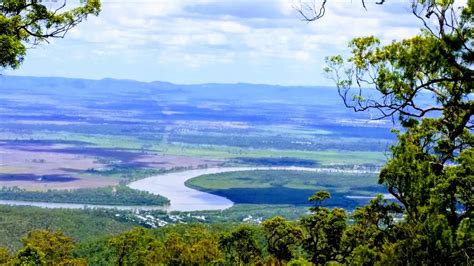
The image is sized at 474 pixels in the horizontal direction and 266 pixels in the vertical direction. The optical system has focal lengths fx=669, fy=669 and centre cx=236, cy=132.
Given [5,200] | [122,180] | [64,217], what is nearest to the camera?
[64,217]

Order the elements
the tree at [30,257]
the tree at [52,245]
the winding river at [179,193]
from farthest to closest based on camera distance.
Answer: the winding river at [179,193]
the tree at [52,245]
the tree at [30,257]

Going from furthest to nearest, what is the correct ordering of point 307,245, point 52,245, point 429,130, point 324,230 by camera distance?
point 52,245
point 307,245
point 324,230
point 429,130

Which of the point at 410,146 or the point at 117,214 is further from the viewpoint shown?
the point at 117,214

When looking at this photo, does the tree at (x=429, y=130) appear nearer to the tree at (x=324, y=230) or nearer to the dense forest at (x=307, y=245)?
the dense forest at (x=307, y=245)

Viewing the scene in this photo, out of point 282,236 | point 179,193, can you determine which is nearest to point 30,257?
point 282,236

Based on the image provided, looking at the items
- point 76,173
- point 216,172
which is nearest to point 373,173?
point 216,172

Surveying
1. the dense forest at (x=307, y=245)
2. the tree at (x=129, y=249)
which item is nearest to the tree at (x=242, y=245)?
the dense forest at (x=307, y=245)

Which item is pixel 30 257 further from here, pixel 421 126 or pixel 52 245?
pixel 421 126

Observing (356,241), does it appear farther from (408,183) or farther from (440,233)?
(440,233)

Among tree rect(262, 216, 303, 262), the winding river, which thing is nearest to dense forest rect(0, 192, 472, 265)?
tree rect(262, 216, 303, 262)
